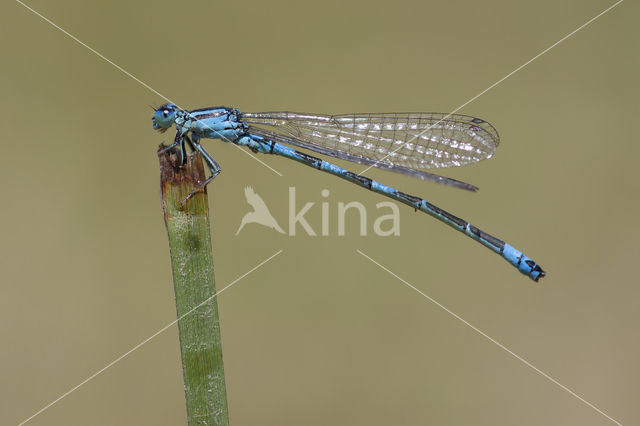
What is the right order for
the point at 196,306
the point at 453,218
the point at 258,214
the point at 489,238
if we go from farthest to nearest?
the point at 258,214, the point at 453,218, the point at 489,238, the point at 196,306

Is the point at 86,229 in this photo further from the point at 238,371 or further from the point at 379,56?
the point at 379,56

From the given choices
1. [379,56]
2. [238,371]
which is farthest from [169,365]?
[379,56]

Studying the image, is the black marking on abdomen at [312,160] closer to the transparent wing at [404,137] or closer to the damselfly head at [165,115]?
the transparent wing at [404,137]

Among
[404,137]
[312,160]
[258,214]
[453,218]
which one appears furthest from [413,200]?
[258,214]

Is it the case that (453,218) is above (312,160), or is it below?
below

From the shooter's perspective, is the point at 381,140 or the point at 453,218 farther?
the point at 381,140

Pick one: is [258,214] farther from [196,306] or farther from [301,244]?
[196,306]

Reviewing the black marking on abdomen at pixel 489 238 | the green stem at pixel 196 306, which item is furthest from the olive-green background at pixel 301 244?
the green stem at pixel 196 306
